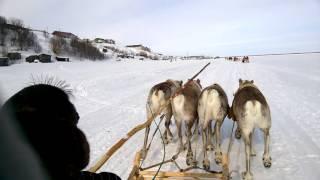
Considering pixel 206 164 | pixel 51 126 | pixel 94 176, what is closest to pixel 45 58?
pixel 206 164

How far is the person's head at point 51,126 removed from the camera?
136cm

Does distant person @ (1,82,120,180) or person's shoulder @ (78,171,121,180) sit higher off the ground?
distant person @ (1,82,120,180)

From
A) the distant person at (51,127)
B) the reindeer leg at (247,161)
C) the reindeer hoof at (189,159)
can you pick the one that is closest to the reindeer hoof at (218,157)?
the reindeer hoof at (189,159)

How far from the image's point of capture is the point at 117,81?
1984cm

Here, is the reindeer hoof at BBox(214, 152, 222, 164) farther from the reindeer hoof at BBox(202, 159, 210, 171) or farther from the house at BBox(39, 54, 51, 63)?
the house at BBox(39, 54, 51, 63)

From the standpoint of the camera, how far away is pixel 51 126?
4.55ft

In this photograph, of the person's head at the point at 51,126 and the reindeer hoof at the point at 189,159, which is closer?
the person's head at the point at 51,126

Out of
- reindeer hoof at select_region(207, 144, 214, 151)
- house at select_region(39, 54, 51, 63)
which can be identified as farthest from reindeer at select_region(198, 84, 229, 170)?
house at select_region(39, 54, 51, 63)

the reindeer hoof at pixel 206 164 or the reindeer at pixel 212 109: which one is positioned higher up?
the reindeer at pixel 212 109

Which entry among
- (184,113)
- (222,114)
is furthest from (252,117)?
(184,113)

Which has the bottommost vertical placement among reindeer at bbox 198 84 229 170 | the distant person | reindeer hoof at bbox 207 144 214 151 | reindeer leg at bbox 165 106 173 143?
reindeer hoof at bbox 207 144 214 151

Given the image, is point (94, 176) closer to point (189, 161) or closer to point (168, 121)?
point (189, 161)

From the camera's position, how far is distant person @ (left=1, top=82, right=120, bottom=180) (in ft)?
4.45

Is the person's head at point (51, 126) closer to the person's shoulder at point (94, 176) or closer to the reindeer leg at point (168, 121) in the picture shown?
the person's shoulder at point (94, 176)
